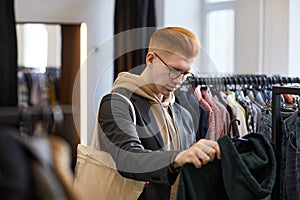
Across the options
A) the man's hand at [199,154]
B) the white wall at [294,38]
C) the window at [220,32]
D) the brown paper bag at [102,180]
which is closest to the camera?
the man's hand at [199,154]

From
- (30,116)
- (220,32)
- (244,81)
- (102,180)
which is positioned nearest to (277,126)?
(102,180)

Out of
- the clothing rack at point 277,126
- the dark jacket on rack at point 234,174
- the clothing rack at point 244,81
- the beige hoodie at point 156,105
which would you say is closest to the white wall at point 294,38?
the clothing rack at point 244,81

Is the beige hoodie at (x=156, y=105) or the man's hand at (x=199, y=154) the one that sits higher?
the beige hoodie at (x=156, y=105)

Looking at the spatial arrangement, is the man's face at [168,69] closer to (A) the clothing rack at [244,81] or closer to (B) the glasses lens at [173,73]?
(B) the glasses lens at [173,73]

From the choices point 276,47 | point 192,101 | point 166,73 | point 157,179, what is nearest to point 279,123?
point 166,73

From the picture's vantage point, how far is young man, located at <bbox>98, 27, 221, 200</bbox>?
1438 mm

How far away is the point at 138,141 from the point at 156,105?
0.75 ft

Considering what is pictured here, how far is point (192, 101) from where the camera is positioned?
8.05 ft

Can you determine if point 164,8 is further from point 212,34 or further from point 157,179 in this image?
point 157,179

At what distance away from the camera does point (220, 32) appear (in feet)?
14.9

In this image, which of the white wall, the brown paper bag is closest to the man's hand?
the brown paper bag

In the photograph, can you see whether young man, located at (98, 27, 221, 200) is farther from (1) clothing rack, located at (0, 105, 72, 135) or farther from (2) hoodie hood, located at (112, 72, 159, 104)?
(1) clothing rack, located at (0, 105, 72, 135)

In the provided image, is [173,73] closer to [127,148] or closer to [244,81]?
[127,148]

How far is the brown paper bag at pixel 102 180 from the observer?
1.63 meters
